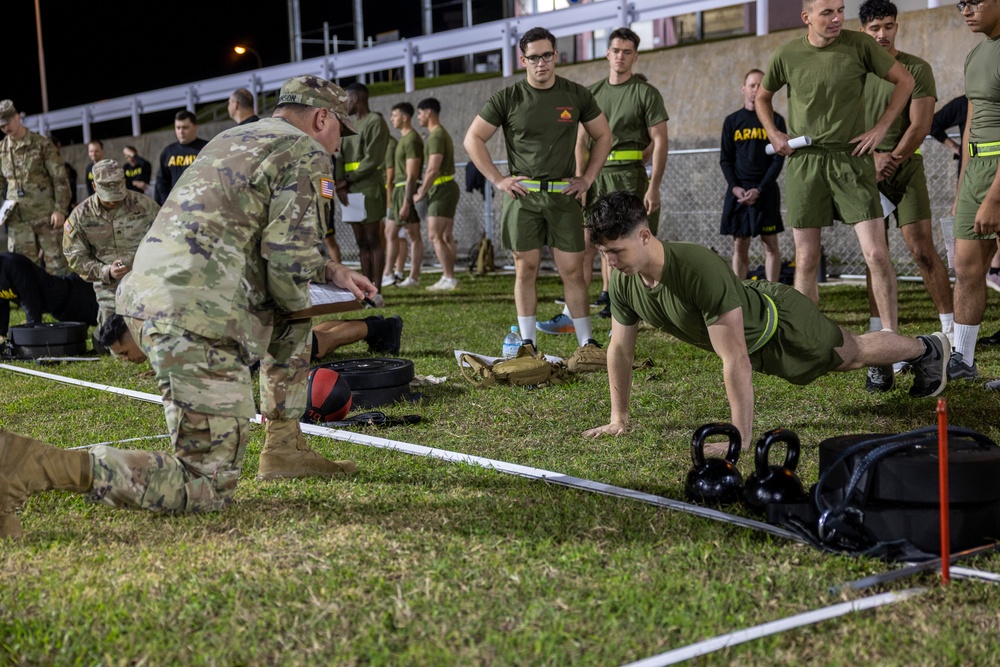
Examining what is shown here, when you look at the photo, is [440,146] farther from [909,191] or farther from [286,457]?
[286,457]

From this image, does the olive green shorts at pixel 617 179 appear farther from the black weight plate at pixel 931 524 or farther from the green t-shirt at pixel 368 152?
the black weight plate at pixel 931 524

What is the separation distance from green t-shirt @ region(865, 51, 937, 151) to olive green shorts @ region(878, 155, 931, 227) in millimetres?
196

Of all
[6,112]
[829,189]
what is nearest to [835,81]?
[829,189]

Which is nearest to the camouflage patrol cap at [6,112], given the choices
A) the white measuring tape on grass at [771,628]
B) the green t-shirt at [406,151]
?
the green t-shirt at [406,151]

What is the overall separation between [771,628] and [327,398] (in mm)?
3205

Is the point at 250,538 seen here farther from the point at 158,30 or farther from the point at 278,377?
the point at 158,30

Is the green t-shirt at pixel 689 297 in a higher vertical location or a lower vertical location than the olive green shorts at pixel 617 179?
lower

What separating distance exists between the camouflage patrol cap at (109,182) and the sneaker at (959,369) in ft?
19.8

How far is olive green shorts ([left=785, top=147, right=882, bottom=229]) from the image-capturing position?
6.06 m

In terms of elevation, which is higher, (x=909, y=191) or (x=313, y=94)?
(x=313, y=94)

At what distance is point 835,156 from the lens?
613cm

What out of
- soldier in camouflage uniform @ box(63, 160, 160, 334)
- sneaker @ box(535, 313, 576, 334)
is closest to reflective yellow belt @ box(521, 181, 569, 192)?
sneaker @ box(535, 313, 576, 334)

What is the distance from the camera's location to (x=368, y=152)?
37.6 ft

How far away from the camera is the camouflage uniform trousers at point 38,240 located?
11.7 m
